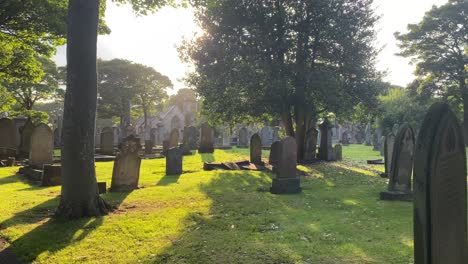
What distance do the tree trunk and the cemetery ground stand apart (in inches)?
18.3

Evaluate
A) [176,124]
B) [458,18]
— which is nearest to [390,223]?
[458,18]

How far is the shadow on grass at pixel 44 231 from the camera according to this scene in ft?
17.6

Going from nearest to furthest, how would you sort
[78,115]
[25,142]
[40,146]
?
[78,115] < [40,146] < [25,142]

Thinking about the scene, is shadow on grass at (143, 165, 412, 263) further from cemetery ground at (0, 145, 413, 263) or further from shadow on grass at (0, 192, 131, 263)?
shadow on grass at (0, 192, 131, 263)

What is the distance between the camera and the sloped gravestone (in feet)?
31.2

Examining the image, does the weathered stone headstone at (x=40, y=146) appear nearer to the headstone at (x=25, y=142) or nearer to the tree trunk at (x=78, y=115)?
the headstone at (x=25, y=142)

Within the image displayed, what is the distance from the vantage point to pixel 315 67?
65.2 feet

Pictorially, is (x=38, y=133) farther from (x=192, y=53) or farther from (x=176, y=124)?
(x=176, y=124)

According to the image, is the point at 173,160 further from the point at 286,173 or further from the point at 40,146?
the point at 286,173

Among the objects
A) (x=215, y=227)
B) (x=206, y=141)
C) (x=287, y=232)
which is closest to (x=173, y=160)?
(x=215, y=227)

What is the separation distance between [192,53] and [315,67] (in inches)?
271

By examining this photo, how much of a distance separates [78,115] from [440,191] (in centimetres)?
632

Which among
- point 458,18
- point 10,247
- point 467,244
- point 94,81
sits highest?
Result: point 458,18

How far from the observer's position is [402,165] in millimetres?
9625
